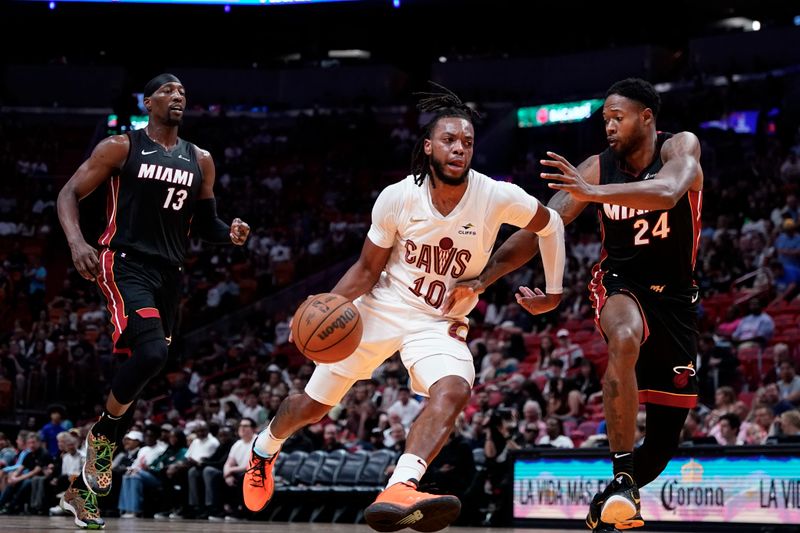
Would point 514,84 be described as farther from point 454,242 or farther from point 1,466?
point 454,242

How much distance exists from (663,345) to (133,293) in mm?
3257

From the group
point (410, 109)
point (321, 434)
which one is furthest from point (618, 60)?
point (321, 434)

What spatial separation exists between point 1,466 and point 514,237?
1148 centimetres

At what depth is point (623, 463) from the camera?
5402 mm

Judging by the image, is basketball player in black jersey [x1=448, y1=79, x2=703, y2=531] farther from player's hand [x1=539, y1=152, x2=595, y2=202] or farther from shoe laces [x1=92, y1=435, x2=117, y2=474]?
shoe laces [x1=92, y1=435, x2=117, y2=474]

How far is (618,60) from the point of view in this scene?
28984 mm

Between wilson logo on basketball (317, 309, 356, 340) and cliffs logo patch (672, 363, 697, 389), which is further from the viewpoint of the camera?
cliffs logo patch (672, 363, 697, 389)

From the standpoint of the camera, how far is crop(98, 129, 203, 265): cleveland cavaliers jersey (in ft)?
23.1

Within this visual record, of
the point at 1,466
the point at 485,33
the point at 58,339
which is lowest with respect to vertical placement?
the point at 1,466

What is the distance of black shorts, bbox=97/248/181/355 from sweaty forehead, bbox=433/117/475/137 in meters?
2.32

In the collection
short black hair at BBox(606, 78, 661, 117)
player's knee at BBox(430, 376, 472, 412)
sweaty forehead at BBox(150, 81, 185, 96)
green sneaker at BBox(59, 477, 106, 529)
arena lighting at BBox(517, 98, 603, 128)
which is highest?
arena lighting at BBox(517, 98, 603, 128)

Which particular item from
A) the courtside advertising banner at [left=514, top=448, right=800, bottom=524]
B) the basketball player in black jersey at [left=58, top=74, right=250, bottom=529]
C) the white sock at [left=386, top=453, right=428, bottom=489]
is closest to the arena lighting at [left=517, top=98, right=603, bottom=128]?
the courtside advertising banner at [left=514, top=448, right=800, bottom=524]

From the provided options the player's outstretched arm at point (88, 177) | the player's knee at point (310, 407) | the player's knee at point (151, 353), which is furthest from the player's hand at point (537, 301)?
the player's outstretched arm at point (88, 177)

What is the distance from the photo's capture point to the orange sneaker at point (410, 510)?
4676mm
